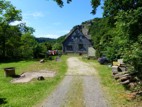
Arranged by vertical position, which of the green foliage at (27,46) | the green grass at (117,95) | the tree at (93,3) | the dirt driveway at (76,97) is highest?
the tree at (93,3)

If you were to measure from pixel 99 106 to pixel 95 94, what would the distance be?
2.90 m

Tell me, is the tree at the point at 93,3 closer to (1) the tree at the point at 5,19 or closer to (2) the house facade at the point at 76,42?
(1) the tree at the point at 5,19

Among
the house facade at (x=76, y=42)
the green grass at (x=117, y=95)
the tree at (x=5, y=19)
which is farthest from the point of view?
the house facade at (x=76, y=42)

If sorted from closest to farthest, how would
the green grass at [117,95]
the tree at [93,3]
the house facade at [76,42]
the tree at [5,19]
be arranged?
the green grass at [117,95], the tree at [93,3], the tree at [5,19], the house facade at [76,42]

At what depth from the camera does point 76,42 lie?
8369cm

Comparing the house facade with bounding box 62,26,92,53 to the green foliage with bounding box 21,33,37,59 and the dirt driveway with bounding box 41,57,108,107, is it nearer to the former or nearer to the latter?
the green foliage with bounding box 21,33,37,59

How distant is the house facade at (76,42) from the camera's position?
83.4 m

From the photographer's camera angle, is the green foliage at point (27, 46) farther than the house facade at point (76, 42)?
No

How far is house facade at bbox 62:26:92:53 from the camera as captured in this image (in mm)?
83375

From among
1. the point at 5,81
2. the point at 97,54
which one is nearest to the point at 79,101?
the point at 5,81

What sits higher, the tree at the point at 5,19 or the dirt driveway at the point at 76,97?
the tree at the point at 5,19

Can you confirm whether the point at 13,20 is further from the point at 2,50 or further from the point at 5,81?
the point at 5,81

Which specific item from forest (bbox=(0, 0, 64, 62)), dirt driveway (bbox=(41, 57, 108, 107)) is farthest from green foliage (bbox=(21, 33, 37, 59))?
dirt driveway (bbox=(41, 57, 108, 107))

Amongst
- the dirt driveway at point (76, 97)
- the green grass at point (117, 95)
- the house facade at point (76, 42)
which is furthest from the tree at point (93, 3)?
the house facade at point (76, 42)
